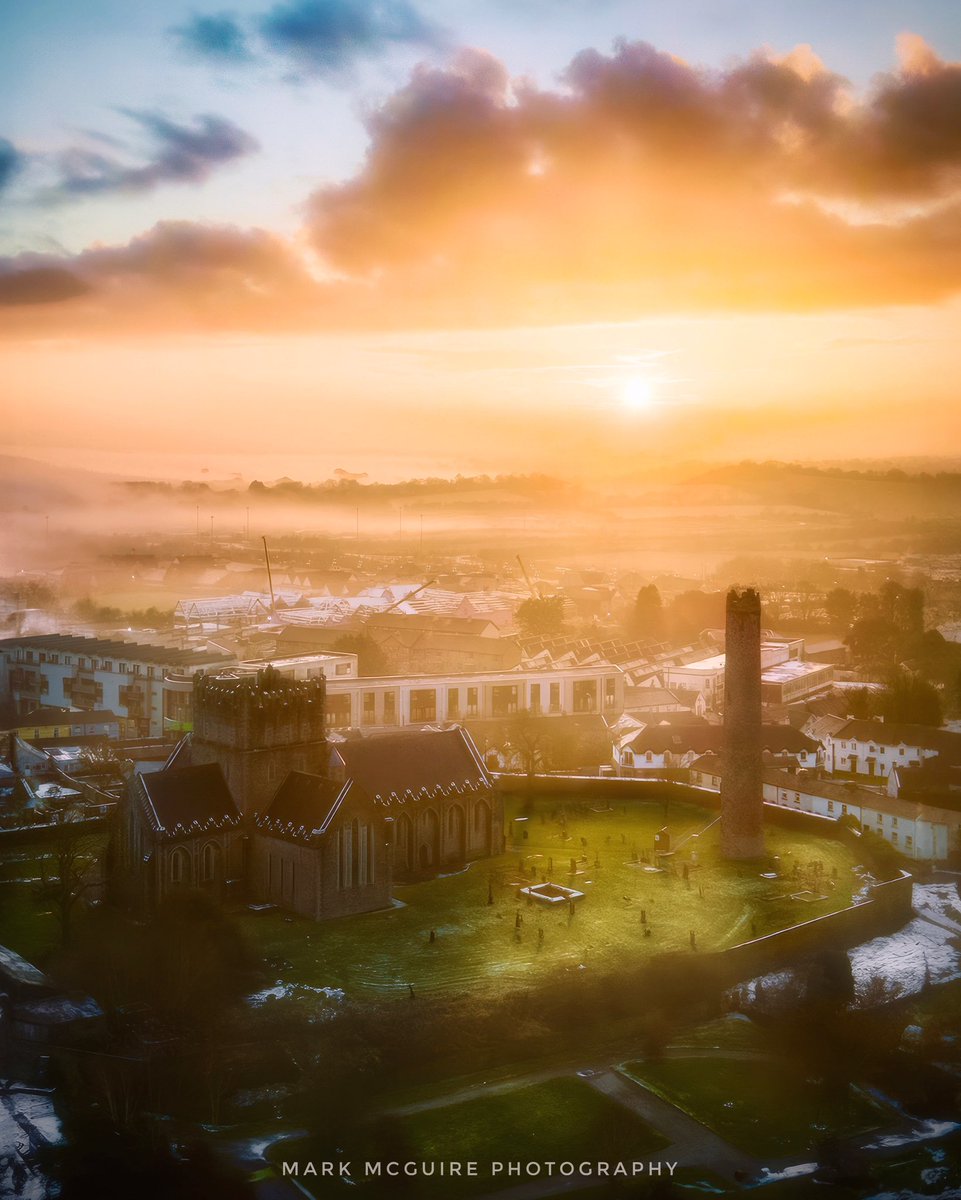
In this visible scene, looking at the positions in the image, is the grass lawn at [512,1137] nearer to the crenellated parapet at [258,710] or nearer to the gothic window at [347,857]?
the gothic window at [347,857]

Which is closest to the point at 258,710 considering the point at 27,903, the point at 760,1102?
the point at 27,903

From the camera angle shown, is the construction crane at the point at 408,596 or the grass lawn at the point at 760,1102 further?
the construction crane at the point at 408,596

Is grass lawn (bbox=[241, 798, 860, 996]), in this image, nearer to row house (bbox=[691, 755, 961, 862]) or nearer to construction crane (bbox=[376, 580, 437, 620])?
row house (bbox=[691, 755, 961, 862])

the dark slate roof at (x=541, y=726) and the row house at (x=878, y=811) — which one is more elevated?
the dark slate roof at (x=541, y=726)

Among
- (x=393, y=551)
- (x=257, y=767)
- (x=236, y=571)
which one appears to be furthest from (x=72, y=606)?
(x=257, y=767)

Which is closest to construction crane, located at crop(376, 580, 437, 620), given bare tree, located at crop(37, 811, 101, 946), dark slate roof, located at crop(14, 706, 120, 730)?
dark slate roof, located at crop(14, 706, 120, 730)

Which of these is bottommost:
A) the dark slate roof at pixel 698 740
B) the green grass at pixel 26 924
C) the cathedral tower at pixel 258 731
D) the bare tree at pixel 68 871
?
the green grass at pixel 26 924

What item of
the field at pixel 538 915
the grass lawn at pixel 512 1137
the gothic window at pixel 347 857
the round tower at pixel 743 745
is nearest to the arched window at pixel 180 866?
the field at pixel 538 915
